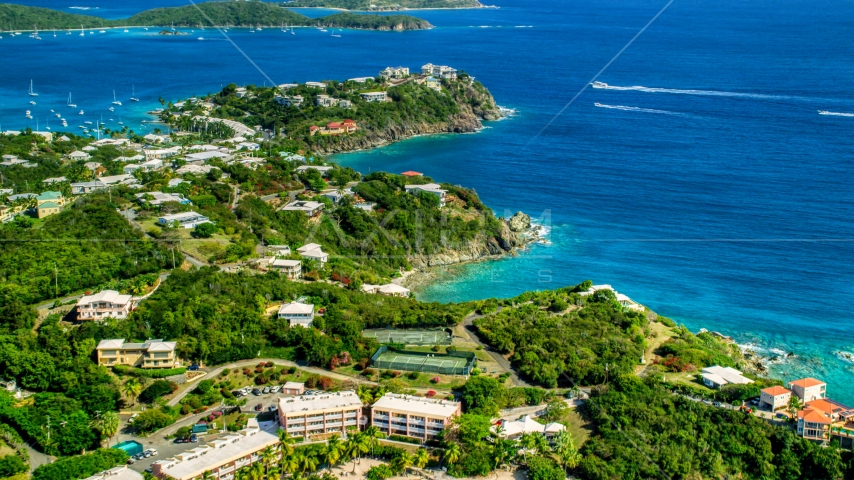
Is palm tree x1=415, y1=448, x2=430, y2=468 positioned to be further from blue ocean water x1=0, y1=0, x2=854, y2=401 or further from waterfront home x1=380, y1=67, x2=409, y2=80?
waterfront home x1=380, y1=67, x2=409, y2=80

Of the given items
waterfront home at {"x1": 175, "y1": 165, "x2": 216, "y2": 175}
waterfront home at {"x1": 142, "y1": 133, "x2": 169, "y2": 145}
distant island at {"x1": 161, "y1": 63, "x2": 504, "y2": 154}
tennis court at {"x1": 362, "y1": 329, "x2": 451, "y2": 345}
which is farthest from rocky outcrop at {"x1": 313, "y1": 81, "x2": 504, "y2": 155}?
tennis court at {"x1": 362, "y1": 329, "x2": 451, "y2": 345}

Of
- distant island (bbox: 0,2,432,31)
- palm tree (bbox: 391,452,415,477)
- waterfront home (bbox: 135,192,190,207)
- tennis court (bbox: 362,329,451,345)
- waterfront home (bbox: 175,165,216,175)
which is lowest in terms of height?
palm tree (bbox: 391,452,415,477)

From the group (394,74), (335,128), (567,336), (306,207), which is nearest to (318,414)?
(567,336)

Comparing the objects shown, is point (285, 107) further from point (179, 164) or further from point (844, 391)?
point (844, 391)

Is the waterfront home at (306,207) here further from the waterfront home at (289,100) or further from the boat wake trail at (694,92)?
the boat wake trail at (694,92)

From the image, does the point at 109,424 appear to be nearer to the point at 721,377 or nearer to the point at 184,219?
the point at 184,219

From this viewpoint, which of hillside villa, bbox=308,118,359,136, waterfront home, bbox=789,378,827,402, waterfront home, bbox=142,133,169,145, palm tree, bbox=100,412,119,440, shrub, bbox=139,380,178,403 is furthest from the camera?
hillside villa, bbox=308,118,359,136

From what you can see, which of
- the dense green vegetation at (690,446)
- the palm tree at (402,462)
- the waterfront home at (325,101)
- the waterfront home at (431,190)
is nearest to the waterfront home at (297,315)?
the palm tree at (402,462)
